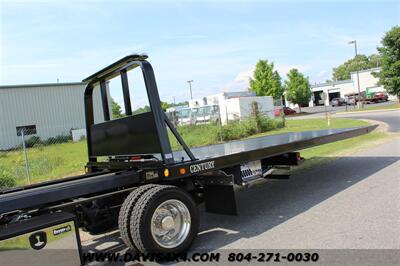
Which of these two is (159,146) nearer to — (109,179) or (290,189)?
(109,179)

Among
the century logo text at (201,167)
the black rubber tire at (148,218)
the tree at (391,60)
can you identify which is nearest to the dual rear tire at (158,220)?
the black rubber tire at (148,218)

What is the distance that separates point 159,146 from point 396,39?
3711cm

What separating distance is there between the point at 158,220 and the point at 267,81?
52404mm

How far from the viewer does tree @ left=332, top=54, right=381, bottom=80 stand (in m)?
131

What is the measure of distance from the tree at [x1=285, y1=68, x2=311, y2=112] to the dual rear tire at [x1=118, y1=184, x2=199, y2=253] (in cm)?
5694

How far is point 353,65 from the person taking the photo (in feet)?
459

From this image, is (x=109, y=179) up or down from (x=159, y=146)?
down

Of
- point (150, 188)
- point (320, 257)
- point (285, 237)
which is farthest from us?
point (285, 237)

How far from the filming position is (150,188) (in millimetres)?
4504

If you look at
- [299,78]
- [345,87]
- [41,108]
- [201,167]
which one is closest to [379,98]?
[299,78]

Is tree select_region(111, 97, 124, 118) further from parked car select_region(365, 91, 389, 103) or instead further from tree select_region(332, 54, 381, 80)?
tree select_region(332, 54, 381, 80)

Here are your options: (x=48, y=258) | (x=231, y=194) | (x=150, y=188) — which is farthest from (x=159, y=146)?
(x=48, y=258)

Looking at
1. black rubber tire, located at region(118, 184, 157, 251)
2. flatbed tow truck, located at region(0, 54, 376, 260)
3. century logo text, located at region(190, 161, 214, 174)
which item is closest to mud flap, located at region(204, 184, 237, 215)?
flatbed tow truck, located at region(0, 54, 376, 260)

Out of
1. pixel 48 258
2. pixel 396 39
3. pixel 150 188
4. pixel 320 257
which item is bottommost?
pixel 320 257
